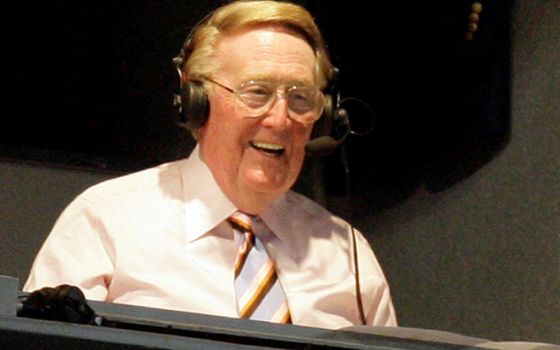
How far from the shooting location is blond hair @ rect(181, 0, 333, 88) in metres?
1.83

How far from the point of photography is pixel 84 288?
5.27 feet

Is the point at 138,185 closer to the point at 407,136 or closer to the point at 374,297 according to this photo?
the point at 374,297

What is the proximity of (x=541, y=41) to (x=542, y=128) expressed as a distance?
150 mm

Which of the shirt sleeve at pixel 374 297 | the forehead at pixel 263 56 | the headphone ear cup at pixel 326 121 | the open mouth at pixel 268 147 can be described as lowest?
the shirt sleeve at pixel 374 297

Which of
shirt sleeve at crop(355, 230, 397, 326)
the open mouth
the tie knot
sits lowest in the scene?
shirt sleeve at crop(355, 230, 397, 326)

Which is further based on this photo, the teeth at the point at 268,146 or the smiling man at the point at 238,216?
the teeth at the point at 268,146

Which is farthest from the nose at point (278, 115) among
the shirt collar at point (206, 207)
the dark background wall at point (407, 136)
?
the dark background wall at point (407, 136)

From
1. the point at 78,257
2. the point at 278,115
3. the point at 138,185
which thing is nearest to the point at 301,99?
the point at 278,115

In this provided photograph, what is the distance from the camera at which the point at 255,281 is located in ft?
5.68

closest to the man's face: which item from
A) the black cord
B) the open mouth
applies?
the open mouth

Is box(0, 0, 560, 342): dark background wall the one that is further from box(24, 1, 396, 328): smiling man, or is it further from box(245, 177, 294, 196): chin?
box(245, 177, 294, 196): chin

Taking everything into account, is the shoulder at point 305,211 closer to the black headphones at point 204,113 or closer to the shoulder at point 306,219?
the shoulder at point 306,219

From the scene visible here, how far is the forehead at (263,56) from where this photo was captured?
180 cm

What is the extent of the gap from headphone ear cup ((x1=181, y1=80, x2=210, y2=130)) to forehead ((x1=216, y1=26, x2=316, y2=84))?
0.17ft
